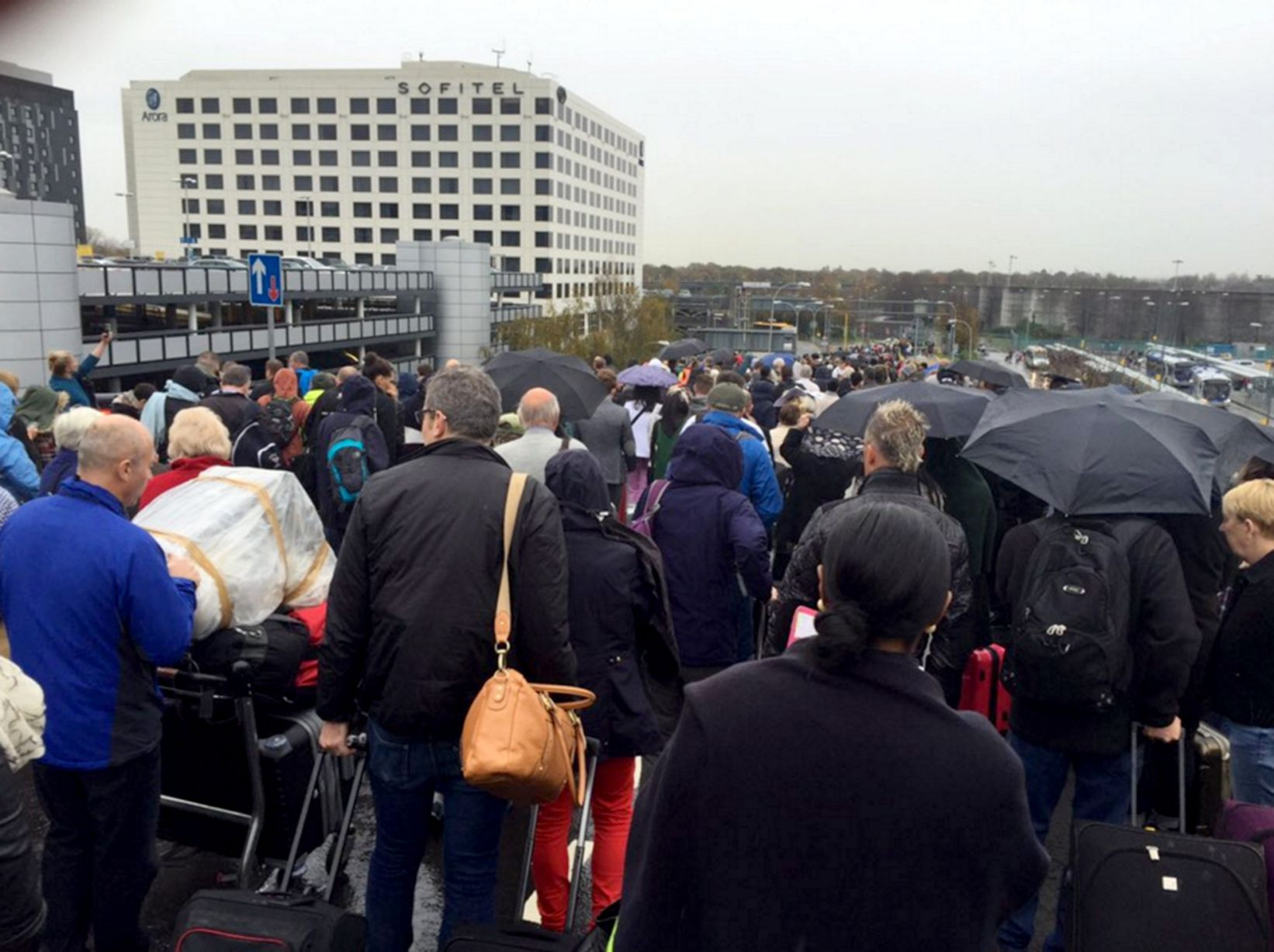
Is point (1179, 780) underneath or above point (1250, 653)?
underneath

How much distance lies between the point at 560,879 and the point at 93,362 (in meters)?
8.53

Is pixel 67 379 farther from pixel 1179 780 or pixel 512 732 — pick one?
pixel 1179 780

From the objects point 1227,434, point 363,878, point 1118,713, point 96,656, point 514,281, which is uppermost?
point 514,281

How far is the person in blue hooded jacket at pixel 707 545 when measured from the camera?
14.5 ft

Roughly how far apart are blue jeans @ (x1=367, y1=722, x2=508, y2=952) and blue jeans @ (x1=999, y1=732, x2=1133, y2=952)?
1853 mm

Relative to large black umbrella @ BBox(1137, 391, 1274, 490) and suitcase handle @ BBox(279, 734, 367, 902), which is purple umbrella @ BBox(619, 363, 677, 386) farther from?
suitcase handle @ BBox(279, 734, 367, 902)

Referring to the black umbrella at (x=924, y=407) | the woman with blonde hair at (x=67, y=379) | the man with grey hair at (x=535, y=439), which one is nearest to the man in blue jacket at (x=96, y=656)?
the man with grey hair at (x=535, y=439)

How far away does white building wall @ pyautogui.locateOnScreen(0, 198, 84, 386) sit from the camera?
19.6m

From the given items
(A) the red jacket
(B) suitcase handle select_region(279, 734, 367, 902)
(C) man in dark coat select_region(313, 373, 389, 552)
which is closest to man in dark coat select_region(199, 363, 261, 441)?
(C) man in dark coat select_region(313, 373, 389, 552)

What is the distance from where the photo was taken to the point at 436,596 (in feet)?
9.56

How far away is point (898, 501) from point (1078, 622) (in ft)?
2.56

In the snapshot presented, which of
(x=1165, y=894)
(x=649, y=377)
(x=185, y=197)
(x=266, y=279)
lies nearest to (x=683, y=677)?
(x=1165, y=894)

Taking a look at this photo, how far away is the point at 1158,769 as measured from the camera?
3.81 metres

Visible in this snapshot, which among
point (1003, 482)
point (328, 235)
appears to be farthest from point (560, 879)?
point (328, 235)
